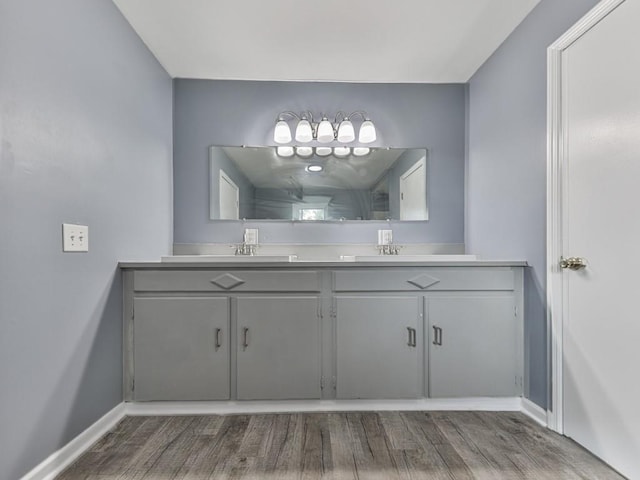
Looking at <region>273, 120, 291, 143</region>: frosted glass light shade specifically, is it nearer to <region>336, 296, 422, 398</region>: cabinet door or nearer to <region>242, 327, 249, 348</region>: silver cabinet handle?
<region>336, 296, 422, 398</region>: cabinet door

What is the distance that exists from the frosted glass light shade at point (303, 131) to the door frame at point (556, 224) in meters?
1.53

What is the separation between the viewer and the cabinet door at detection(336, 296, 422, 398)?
2045 mm

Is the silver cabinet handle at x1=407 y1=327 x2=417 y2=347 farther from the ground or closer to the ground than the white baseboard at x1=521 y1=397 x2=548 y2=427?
farther from the ground

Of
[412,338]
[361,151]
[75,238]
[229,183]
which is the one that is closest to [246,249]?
[229,183]

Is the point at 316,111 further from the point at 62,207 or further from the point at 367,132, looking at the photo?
the point at 62,207

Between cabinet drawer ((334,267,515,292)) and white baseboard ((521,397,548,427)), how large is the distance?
0.62 m

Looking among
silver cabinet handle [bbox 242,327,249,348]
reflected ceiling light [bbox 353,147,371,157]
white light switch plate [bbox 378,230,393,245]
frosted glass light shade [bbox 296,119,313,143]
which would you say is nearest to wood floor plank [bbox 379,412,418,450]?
silver cabinet handle [bbox 242,327,249,348]

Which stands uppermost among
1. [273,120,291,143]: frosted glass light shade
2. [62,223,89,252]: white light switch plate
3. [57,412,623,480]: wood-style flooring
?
[273,120,291,143]: frosted glass light shade

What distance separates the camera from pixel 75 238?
5.36ft

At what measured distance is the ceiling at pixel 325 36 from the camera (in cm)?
201

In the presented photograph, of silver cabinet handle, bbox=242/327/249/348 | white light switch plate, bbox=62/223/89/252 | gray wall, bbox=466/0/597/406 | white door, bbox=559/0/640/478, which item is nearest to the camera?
white door, bbox=559/0/640/478

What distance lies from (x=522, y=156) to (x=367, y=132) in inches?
43.1

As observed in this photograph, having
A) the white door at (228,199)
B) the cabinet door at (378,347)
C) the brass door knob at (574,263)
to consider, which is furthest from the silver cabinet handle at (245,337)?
the brass door knob at (574,263)

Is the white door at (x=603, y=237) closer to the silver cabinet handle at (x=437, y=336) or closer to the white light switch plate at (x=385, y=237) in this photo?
the silver cabinet handle at (x=437, y=336)
